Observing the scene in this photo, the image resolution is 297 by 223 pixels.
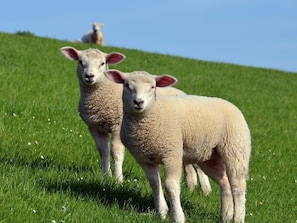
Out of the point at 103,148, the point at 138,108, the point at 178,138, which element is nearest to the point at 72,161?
the point at 103,148

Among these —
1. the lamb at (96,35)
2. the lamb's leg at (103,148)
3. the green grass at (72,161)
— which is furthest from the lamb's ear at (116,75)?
the lamb at (96,35)

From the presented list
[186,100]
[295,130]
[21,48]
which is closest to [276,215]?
[186,100]

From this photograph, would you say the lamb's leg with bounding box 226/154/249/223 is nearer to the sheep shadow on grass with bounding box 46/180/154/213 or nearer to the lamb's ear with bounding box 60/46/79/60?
the sheep shadow on grass with bounding box 46/180/154/213

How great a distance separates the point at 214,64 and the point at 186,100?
67.7 feet

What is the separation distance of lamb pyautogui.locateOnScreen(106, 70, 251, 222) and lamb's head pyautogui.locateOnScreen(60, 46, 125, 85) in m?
1.33

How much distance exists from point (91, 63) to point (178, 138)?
6.24 feet

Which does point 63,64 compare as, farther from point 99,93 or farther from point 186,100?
point 186,100

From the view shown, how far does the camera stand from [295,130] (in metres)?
15.9

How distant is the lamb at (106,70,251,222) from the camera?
5738 mm

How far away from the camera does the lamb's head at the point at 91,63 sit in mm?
7251

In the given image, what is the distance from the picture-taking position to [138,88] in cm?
562

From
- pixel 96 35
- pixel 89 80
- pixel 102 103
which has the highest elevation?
pixel 89 80

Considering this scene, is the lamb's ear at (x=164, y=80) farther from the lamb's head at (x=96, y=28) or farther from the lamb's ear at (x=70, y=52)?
the lamb's head at (x=96, y=28)

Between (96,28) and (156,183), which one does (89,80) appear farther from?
(96,28)
